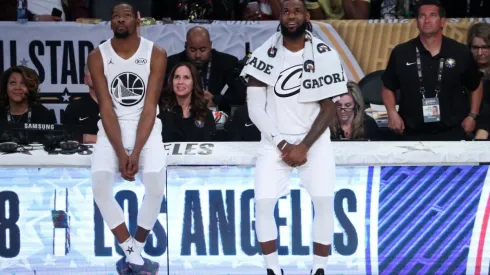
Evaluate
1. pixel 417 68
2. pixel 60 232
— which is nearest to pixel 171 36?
pixel 417 68

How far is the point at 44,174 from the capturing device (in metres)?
7.31

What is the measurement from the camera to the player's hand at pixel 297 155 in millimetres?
6895

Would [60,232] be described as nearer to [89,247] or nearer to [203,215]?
[89,247]

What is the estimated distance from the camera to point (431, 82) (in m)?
8.44

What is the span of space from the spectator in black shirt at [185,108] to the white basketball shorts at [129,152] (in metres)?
1.22

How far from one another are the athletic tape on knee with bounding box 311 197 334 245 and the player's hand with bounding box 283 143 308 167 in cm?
26

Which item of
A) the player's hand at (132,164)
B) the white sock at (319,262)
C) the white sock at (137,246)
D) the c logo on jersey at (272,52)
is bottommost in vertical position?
the white sock at (319,262)

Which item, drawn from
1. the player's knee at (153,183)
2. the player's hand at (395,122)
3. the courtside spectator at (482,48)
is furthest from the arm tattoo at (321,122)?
the courtside spectator at (482,48)

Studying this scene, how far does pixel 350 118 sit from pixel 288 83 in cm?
154

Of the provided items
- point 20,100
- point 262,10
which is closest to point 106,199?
point 20,100

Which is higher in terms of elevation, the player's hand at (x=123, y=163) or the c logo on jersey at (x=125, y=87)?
the c logo on jersey at (x=125, y=87)

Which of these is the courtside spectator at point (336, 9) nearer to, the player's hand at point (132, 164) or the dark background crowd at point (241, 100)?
the dark background crowd at point (241, 100)

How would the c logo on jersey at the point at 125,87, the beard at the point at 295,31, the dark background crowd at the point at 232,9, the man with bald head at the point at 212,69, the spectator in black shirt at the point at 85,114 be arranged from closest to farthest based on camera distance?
the beard at the point at 295,31 → the c logo on jersey at the point at 125,87 → the spectator in black shirt at the point at 85,114 → the man with bald head at the point at 212,69 → the dark background crowd at the point at 232,9

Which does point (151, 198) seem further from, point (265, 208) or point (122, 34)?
point (122, 34)
